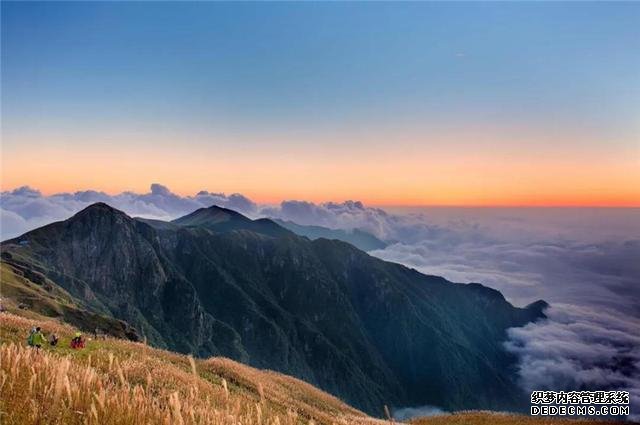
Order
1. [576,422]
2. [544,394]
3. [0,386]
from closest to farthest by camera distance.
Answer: [0,386], [544,394], [576,422]

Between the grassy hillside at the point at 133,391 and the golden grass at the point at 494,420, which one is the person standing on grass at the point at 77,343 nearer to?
the grassy hillside at the point at 133,391

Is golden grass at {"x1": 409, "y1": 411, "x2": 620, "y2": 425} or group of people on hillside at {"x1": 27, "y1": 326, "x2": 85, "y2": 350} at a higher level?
group of people on hillside at {"x1": 27, "y1": 326, "x2": 85, "y2": 350}

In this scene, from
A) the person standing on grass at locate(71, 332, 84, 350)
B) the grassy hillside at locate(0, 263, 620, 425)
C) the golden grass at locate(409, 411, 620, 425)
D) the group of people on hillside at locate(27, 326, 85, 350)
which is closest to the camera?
the grassy hillside at locate(0, 263, 620, 425)

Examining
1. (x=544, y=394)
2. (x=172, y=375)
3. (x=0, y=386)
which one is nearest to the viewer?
(x=0, y=386)

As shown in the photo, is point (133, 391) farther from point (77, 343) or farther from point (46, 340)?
point (46, 340)

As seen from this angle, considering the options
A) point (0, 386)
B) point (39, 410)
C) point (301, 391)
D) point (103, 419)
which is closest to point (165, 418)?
point (103, 419)

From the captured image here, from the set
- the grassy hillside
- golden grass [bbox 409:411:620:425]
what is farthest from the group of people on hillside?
golden grass [bbox 409:411:620:425]

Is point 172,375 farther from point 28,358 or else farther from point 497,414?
point 497,414

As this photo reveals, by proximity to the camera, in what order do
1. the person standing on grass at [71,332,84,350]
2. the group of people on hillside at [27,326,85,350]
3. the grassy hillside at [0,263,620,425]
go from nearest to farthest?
the grassy hillside at [0,263,620,425]
the group of people on hillside at [27,326,85,350]
the person standing on grass at [71,332,84,350]

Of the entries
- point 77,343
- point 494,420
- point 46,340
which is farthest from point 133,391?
point 494,420

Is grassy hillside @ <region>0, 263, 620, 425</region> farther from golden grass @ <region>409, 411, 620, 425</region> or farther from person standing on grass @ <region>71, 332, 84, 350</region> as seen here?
person standing on grass @ <region>71, 332, 84, 350</region>

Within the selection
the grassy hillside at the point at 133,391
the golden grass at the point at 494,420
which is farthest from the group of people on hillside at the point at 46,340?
the golden grass at the point at 494,420
